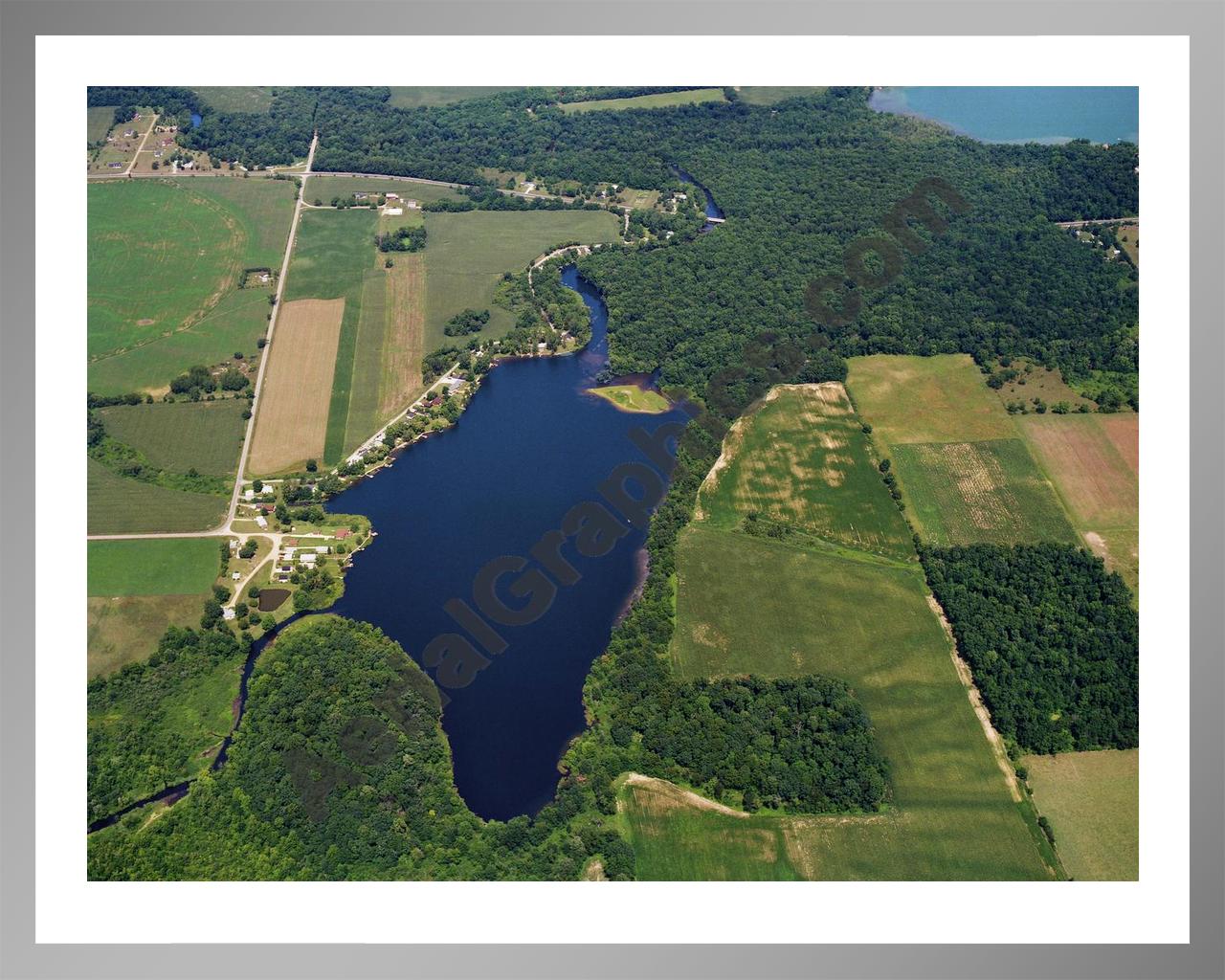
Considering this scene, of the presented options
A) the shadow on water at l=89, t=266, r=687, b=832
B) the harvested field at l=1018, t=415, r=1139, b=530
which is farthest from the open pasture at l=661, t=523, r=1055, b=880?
the harvested field at l=1018, t=415, r=1139, b=530

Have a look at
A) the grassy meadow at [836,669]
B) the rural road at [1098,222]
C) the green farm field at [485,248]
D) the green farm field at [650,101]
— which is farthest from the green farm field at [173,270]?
the rural road at [1098,222]

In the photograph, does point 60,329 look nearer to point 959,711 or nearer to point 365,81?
point 365,81

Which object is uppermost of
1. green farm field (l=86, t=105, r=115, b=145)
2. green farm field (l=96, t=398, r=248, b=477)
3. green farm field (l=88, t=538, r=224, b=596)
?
green farm field (l=86, t=105, r=115, b=145)

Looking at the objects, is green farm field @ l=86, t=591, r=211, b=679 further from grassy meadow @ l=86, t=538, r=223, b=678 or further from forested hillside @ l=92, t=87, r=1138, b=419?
forested hillside @ l=92, t=87, r=1138, b=419

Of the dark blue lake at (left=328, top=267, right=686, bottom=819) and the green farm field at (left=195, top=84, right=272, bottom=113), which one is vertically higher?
the green farm field at (left=195, top=84, right=272, bottom=113)

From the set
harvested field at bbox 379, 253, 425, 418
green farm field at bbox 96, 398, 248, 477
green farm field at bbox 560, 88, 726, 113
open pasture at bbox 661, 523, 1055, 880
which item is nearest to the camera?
open pasture at bbox 661, 523, 1055, 880

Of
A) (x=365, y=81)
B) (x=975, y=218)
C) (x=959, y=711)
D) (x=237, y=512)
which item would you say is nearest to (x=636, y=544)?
(x=959, y=711)

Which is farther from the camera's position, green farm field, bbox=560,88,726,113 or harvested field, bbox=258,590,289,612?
green farm field, bbox=560,88,726,113

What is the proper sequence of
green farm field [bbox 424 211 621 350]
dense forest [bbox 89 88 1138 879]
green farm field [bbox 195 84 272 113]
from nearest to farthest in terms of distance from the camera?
dense forest [bbox 89 88 1138 879]
green farm field [bbox 424 211 621 350]
green farm field [bbox 195 84 272 113]
